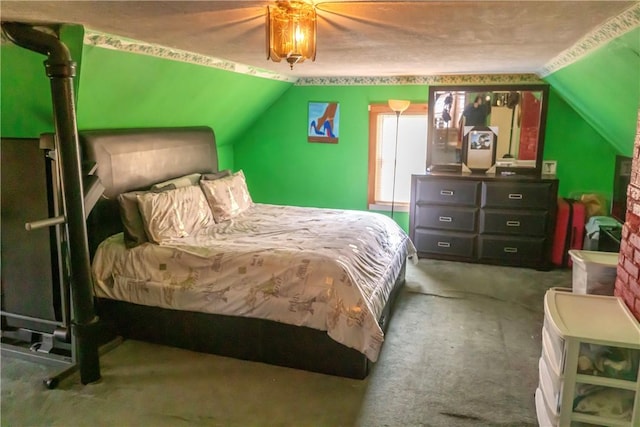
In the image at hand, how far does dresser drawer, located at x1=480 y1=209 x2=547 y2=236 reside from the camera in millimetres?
4672

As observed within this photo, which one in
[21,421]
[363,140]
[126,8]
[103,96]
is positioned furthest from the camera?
[363,140]

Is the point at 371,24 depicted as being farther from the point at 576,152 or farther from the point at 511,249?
the point at 576,152

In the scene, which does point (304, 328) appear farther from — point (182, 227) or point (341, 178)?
point (341, 178)

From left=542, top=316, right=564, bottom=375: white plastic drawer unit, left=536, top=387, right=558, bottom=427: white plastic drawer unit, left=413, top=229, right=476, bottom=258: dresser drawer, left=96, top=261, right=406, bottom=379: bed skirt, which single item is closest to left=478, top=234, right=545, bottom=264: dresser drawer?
left=413, top=229, right=476, bottom=258: dresser drawer

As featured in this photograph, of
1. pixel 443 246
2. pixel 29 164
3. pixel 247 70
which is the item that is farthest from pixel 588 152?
pixel 29 164

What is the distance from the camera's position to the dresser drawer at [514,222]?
4.67m

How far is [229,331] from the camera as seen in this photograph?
301cm

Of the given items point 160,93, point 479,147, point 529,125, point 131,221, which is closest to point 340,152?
point 479,147

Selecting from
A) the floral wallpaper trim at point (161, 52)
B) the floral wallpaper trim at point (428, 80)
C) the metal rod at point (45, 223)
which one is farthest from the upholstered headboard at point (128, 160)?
the floral wallpaper trim at point (428, 80)

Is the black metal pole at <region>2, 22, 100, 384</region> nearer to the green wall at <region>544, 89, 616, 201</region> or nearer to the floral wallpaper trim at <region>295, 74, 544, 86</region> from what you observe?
the floral wallpaper trim at <region>295, 74, 544, 86</region>

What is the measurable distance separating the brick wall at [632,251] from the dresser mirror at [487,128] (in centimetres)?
282

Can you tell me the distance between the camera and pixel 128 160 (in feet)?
11.6

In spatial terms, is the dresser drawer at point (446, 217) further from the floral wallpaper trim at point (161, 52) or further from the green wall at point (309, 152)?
the floral wallpaper trim at point (161, 52)

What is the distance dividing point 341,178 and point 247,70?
1.83 metres
